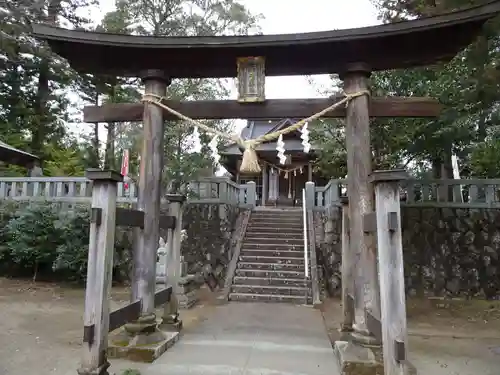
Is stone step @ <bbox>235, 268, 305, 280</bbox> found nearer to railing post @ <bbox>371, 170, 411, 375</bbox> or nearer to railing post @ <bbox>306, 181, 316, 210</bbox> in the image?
railing post @ <bbox>306, 181, 316, 210</bbox>

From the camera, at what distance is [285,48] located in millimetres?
4922

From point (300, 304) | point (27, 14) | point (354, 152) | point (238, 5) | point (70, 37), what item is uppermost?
point (238, 5)

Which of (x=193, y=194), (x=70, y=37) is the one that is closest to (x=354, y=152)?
(x=70, y=37)

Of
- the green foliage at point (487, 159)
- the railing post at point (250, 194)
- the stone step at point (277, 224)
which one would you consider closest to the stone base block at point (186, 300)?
the stone step at point (277, 224)

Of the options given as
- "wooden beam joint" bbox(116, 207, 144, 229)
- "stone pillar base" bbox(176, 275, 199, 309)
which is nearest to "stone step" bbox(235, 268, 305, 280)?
"stone pillar base" bbox(176, 275, 199, 309)

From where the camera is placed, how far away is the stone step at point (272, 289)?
892cm

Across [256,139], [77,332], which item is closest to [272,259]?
[77,332]

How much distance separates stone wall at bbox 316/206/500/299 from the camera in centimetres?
914

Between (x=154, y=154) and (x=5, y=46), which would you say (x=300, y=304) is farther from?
(x=5, y=46)

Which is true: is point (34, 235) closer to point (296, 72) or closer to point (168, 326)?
point (168, 326)

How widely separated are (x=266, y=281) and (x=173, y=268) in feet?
13.9

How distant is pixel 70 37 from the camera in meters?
4.73

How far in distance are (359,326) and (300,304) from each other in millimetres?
4143

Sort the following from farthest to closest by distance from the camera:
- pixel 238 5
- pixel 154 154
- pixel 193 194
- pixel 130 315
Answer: pixel 238 5 → pixel 193 194 → pixel 154 154 → pixel 130 315
